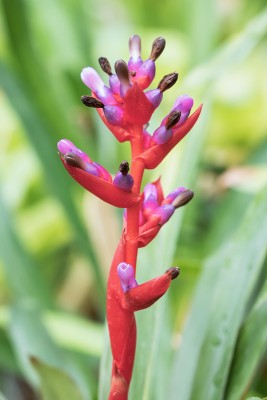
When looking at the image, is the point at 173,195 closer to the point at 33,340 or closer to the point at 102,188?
the point at 102,188

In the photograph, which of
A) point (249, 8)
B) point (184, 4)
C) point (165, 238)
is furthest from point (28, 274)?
point (249, 8)

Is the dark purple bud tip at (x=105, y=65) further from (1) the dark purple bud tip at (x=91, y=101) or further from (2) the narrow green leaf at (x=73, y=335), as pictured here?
(2) the narrow green leaf at (x=73, y=335)

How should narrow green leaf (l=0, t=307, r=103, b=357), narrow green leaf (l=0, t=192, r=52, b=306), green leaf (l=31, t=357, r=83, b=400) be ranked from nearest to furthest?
green leaf (l=31, t=357, r=83, b=400)
narrow green leaf (l=0, t=307, r=103, b=357)
narrow green leaf (l=0, t=192, r=52, b=306)

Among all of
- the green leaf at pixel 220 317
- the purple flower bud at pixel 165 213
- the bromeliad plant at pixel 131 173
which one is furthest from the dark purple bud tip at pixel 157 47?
the green leaf at pixel 220 317

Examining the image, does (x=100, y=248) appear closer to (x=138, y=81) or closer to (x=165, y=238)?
(x=165, y=238)

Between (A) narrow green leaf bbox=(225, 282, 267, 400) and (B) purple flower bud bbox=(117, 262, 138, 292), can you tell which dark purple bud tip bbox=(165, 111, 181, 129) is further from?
(A) narrow green leaf bbox=(225, 282, 267, 400)

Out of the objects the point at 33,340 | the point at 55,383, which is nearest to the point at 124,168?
the point at 55,383

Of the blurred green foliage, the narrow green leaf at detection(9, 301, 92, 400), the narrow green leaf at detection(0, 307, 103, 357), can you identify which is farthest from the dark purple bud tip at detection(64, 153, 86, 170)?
the narrow green leaf at detection(0, 307, 103, 357)

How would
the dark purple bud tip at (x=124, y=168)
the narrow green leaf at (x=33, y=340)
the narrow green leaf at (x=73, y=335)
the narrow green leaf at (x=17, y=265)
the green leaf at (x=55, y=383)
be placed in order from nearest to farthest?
the dark purple bud tip at (x=124, y=168) < the green leaf at (x=55, y=383) < the narrow green leaf at (x=33, y=340) < the narrow green leaf at (x=73, y=335) < the narrow green leaf at (x=17, y=265)
